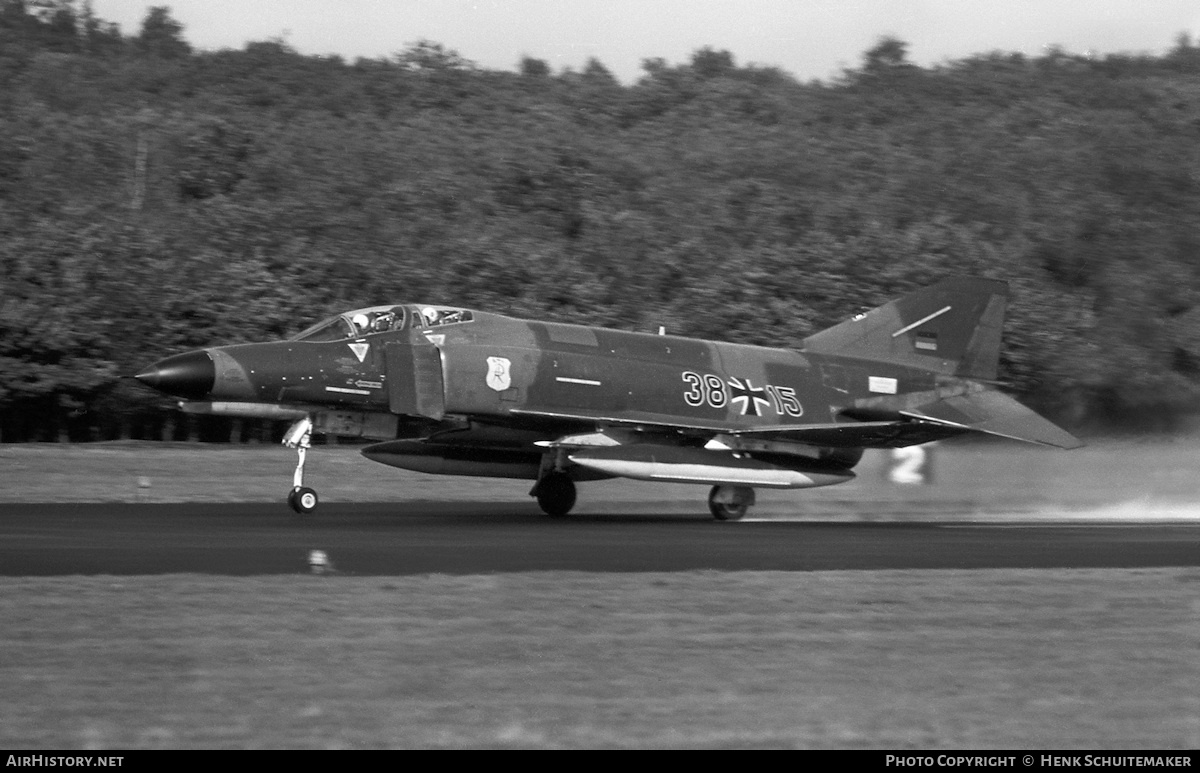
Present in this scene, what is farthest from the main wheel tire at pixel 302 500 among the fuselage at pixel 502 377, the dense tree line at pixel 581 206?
the dense tree line at pixel 581 206

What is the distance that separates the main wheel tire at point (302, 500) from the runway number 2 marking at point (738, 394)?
193 inches

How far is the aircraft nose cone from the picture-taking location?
1552cm

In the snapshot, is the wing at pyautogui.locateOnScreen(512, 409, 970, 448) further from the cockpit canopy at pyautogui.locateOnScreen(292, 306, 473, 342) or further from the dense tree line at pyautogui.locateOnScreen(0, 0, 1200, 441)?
the dense tree line at pyautogui.locateOnScreen(0, 0, 1200, 441)

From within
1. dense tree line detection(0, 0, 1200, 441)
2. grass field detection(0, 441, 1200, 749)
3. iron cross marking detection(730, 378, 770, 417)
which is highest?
dense tree line detection(0, 0, 1200, 441)

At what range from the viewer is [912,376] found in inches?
819

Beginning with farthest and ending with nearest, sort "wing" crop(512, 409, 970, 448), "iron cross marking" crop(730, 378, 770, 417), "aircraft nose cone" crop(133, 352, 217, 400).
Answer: "iron cross marking" crop(730, 378, 770, 417) < "wing" crop(512, 409, 970, 448) < "aircraft nose cone" crop(133, 352, 217, 400)

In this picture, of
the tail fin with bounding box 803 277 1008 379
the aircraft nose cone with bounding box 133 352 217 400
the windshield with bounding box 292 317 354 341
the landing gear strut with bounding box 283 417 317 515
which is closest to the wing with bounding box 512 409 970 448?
the tail fin with bounding box 803 277 1008 379

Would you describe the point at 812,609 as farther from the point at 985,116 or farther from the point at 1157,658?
the point at 985,116

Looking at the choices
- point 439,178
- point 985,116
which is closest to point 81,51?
point 439,178

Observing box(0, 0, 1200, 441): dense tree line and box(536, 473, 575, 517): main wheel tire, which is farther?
box(0, 0, 1200, 441): dense tree line

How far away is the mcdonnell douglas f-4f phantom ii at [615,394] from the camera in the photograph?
16.7m

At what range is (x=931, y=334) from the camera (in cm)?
2102

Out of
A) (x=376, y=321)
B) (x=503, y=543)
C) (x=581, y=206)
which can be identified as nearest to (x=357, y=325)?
(x=376, y=321)

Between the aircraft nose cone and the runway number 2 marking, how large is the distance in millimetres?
6082
